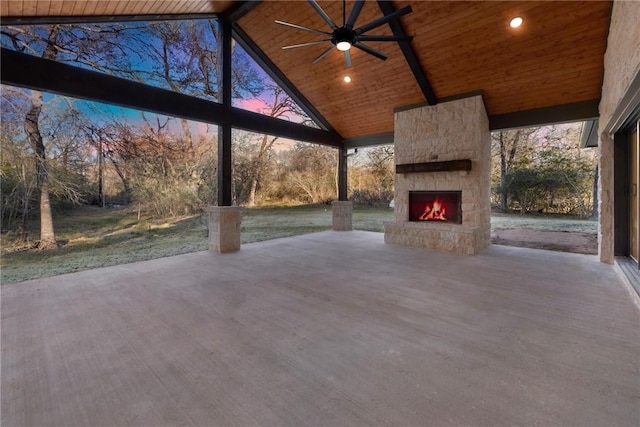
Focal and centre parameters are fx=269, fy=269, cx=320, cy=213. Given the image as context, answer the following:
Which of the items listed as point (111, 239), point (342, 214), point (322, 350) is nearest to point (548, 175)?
point (342, 214)

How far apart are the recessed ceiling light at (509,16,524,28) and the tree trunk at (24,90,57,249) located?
7.68m

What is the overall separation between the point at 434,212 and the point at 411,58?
3.41 metres

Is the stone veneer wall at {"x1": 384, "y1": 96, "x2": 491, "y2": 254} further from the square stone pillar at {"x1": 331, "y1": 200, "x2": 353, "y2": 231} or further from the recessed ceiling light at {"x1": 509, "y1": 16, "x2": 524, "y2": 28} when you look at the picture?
the square stone pillar at {"x1": 331, "y1": 200, "x2": 353, "y2": 231}

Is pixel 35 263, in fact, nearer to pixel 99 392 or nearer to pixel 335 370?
pixel 99 392

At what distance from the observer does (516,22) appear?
13.4ft

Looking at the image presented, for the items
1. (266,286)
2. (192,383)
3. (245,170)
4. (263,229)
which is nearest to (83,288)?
(266,286)

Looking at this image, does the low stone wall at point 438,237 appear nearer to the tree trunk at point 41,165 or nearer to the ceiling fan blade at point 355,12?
the ceiling fan blade at point 355,12

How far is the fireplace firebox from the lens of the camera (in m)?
6.19

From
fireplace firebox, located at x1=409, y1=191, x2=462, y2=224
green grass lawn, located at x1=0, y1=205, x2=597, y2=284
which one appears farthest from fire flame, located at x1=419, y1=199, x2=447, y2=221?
green grass lawn, located at x1=0, y1=205, x2=597, y2=284

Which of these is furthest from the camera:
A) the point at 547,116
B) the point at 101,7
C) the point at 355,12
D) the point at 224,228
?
the point at 224,228

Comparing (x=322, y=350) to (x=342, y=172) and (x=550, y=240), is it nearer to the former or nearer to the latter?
(x=342, y=172)

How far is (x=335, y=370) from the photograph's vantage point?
6.10 ft

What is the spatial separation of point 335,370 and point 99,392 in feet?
4.88

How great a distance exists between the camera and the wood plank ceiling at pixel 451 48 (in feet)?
13.0
